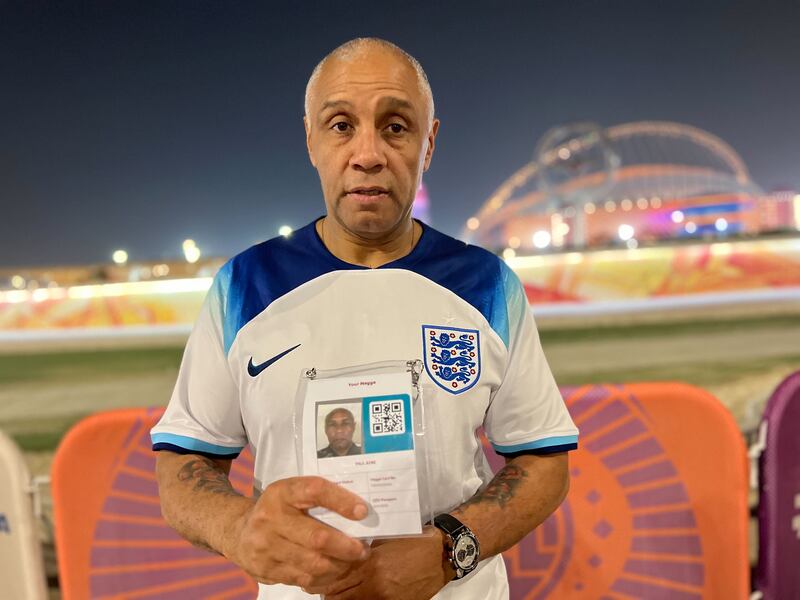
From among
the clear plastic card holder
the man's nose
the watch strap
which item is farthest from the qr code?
the man's nose

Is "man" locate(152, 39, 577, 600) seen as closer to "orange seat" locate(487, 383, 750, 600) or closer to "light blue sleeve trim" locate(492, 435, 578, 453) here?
"light blue sleeve trim" locate(492, 435, 578, 453)

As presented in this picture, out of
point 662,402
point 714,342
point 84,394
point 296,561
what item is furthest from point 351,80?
point 714,342

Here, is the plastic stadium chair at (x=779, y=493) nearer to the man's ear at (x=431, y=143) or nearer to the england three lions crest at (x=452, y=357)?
the england three lions crest at (x=452, y=357)

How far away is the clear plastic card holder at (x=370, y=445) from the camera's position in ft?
3.58

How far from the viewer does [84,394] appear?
236 inches

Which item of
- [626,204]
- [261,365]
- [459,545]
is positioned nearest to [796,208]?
[626,204]

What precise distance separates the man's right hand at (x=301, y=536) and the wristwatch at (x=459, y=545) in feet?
0.79

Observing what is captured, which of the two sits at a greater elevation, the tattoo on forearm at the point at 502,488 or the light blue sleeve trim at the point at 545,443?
the light blue sleeve trim at the point at 545,443

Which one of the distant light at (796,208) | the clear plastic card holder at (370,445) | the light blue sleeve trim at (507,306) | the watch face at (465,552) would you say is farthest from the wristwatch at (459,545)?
the distant light at (796,208)

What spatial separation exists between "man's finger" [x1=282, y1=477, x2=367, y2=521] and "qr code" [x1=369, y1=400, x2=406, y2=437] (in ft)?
0.47

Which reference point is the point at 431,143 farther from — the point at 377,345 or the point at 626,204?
the point at 626,204

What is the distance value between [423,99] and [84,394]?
19.2ft

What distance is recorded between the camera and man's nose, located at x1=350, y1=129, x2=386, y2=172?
131 cm

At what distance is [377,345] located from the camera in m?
1.35
